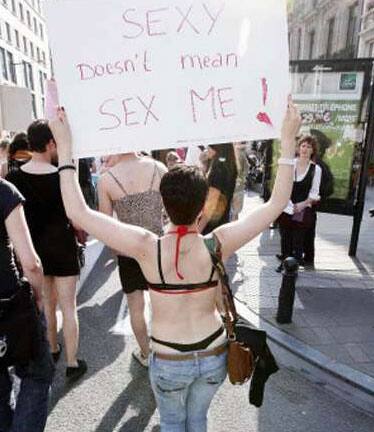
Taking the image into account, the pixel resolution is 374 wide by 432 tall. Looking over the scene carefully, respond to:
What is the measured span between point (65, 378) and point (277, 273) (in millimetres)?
3276

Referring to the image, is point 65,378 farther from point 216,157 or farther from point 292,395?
point 216,157

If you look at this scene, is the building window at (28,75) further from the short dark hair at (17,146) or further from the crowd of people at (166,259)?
the crowd of people at (166,259)

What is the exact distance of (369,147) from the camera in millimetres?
5395

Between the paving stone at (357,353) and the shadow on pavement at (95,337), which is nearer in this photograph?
the shadow on pavement at (95,337)

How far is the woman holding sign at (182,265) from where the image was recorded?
1509 millimetres

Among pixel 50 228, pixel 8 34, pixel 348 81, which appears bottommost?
pixel 50 228

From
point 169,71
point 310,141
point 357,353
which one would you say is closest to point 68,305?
point 169,71

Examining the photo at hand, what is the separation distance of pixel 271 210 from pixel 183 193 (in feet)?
1.35

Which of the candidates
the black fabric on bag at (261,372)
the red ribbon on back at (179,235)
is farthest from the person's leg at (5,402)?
the black fabric on bag at (261,372)

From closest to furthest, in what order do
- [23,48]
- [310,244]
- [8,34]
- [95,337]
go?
[95,337] < [310,244] < [8,34] < [23,48]

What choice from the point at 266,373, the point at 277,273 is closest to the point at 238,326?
the point at 266,373

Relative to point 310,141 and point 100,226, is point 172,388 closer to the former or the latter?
point 100,226

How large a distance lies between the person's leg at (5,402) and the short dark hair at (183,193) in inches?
50.8

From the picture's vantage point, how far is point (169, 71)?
5.14ft
